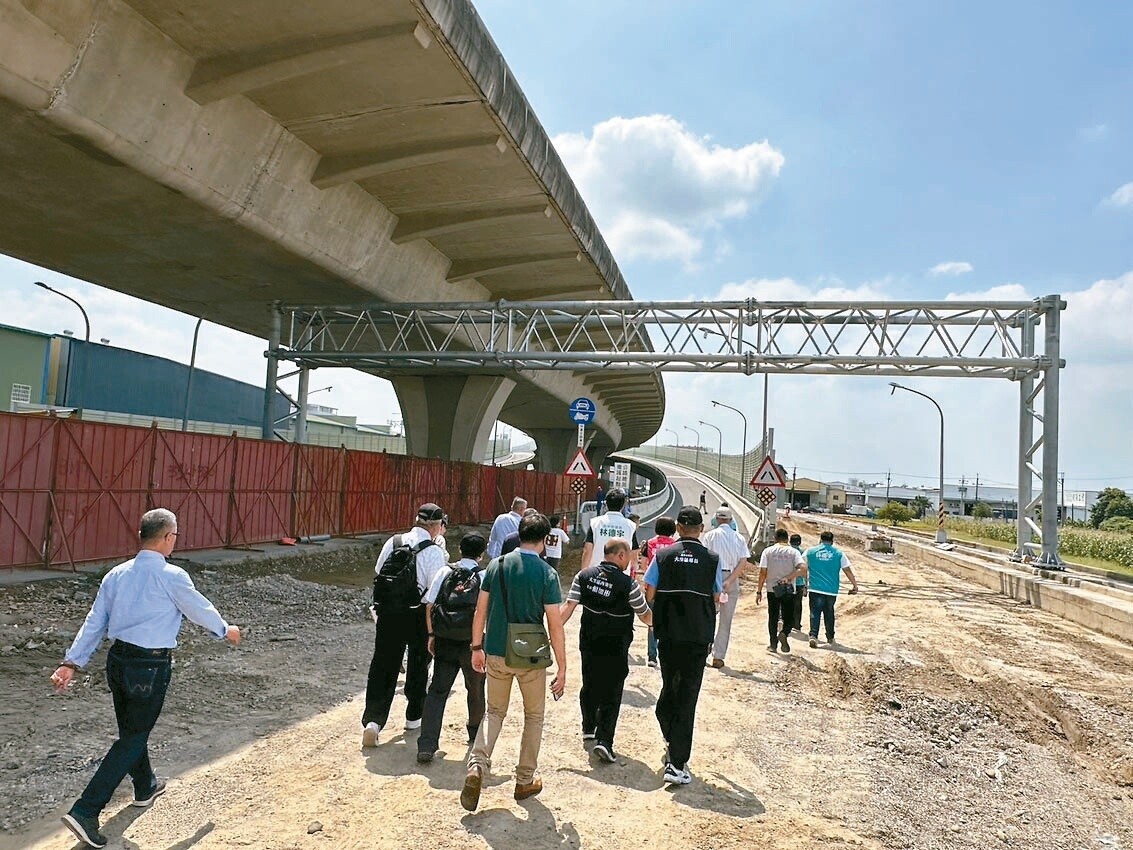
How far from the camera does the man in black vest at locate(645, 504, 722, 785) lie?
532 cm

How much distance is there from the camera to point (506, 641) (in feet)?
15.6

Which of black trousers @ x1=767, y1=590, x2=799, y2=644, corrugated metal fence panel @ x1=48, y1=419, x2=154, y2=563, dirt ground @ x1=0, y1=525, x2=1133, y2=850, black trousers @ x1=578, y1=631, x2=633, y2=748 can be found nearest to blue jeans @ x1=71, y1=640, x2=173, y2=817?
dirt ground @ x1=0, y1=525, x2=1133, y2=850

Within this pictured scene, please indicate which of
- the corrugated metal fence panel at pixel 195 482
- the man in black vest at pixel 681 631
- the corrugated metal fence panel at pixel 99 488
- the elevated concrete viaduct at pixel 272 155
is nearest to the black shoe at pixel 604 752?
the man in black vest at pixel 681 631

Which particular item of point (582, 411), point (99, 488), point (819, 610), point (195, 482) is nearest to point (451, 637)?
point (819, 610)

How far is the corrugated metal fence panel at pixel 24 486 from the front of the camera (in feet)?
35.2

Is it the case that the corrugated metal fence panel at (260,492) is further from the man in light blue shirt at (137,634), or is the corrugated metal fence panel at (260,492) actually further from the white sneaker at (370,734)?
the man in light blue shirt at (137,634)

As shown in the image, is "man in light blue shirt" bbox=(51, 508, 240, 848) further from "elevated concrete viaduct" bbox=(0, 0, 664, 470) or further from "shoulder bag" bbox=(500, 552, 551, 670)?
"elevated concrete viaduct" bbox=(0, 0, 664, 470)

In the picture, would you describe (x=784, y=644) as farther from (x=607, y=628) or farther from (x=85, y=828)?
(x=85, y=828)

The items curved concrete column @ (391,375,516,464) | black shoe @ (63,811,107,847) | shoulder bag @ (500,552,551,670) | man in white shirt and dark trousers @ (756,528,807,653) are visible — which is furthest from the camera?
curved concrete column @ (391,375,516,464)

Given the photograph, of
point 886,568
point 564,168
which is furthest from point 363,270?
point 886,568

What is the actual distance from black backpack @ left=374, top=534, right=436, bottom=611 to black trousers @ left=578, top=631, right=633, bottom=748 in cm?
125

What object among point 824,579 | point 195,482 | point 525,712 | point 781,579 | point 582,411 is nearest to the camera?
point 525,712

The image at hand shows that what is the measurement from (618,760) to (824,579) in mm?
6005

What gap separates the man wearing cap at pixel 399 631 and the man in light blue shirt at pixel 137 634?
1.47 metres
